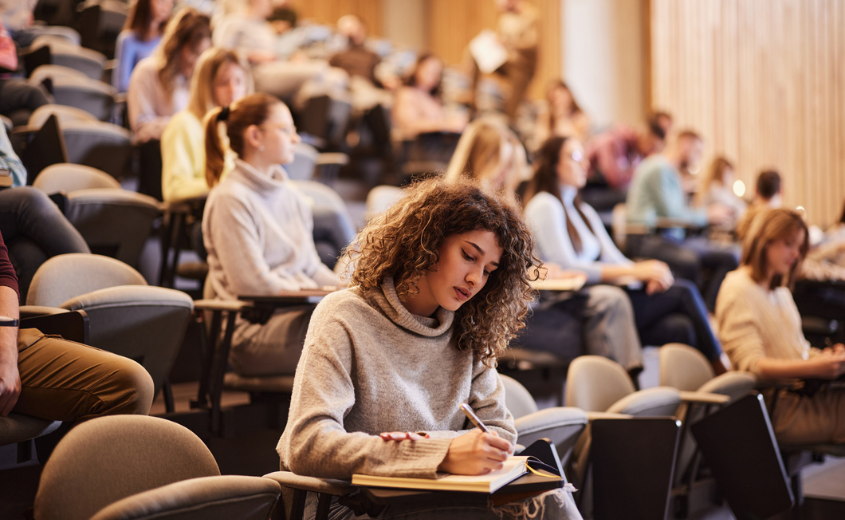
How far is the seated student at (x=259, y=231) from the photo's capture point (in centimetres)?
208

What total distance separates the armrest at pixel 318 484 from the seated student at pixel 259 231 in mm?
798

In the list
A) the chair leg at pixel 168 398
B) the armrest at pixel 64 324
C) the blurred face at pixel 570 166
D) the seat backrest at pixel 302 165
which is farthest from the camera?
the seat backrest at pixel 302 165

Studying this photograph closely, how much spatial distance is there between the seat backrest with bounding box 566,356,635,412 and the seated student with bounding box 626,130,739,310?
2141 millimetres

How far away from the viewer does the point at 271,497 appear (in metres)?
1.15

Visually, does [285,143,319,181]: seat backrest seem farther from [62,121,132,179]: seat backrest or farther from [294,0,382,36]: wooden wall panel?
[294,0,382,36]: wooden wall panel

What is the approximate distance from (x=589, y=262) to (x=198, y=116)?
69.0 inches

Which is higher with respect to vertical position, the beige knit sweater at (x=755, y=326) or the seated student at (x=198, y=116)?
the seated student at (x=198, y=116)

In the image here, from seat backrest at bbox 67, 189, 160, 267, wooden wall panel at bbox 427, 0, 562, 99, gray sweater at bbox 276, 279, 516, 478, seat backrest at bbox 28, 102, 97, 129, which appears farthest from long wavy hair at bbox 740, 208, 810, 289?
wooden wall panel at bbox 427, 0, 562, 99

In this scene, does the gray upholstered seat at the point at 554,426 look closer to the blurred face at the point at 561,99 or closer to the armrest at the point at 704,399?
the armrest at the point at 704,399

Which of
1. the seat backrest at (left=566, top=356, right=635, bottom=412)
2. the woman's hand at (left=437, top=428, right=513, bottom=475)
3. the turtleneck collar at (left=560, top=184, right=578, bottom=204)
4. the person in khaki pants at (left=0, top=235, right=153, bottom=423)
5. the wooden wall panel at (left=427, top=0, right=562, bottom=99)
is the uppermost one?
the wooden wall panel at (left=427, top=0, right=562, bottom=99)

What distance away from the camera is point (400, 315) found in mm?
1412

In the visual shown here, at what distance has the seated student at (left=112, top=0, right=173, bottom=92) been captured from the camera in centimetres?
396

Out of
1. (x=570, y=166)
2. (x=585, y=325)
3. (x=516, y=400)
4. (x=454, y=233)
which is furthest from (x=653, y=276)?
(x=454, y=233)

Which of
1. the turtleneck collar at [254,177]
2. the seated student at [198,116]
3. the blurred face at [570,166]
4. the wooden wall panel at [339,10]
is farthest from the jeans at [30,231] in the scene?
the wooden wall panel at [339,10]
